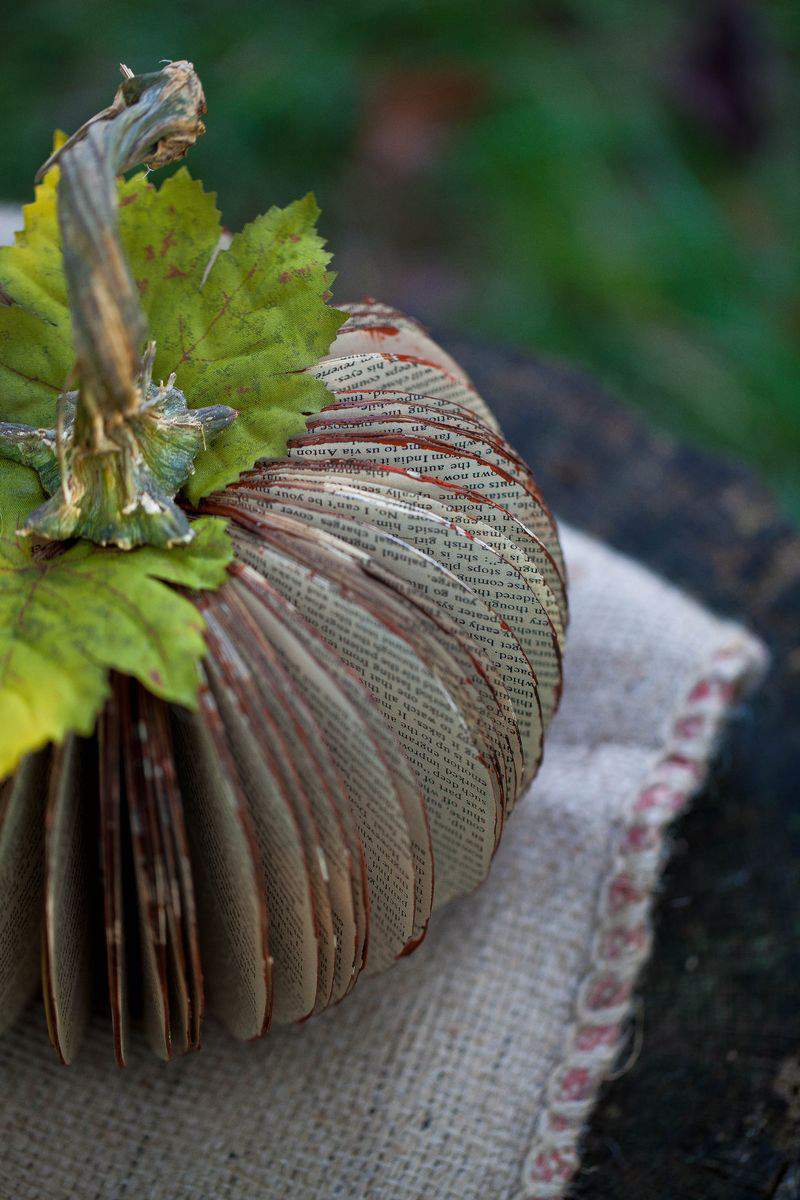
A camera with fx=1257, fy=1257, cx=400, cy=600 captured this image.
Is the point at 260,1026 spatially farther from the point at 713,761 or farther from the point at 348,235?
the point at 348,235

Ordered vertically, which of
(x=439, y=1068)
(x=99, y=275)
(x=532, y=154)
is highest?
(x=99, y=275)

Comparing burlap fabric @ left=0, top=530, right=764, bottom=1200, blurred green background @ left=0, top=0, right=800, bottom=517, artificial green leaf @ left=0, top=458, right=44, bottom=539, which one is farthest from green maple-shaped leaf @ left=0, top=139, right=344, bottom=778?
blurred green background @ left=0, top=0, right=800, bottom=517

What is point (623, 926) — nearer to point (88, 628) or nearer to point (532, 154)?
point (88, 628)

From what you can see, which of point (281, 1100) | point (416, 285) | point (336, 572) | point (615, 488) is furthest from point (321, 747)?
point (416, 285)

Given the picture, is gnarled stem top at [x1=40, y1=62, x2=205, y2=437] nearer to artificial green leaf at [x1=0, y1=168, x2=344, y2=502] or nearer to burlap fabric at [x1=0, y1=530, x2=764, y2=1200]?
artificial green leaf at [x1=0, y1=168, x2=344, y2=502]

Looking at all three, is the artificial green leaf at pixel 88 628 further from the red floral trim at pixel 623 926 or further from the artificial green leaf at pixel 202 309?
the red floral trim at pixel 623 926

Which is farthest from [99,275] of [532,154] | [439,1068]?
[532,154]
